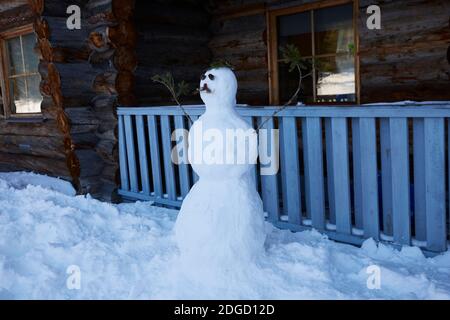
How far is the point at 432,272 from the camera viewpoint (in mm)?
2793

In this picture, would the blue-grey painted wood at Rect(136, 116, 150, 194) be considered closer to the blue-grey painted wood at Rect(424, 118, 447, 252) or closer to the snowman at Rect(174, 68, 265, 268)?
the snowman at Rect(174, 68, 265, 268)

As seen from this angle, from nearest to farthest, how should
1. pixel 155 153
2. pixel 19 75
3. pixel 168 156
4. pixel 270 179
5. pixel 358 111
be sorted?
pixel 358 111 → pixel 270 179 → pixel 168 156 → pixel 155 153 → pixel 19 75

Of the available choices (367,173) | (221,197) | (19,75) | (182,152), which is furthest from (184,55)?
(221,197)

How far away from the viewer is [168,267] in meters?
2.96

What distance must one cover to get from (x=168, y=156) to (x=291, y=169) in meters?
1.46

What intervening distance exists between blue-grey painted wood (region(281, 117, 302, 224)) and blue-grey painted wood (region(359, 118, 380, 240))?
0.54 meters

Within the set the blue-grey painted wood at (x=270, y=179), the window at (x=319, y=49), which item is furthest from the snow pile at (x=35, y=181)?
the window at (x=319, y=49)

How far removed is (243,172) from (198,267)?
0.67 metres

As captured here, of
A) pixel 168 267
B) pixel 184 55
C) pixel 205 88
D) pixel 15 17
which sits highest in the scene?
pixel 15 17

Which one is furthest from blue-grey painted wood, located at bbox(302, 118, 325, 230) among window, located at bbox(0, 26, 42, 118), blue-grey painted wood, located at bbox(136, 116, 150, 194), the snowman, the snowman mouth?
window, located at bbox(0, 26, 42, 118)

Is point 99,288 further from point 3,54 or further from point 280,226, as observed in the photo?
point 3,54

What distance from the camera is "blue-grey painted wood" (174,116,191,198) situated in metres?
4.26

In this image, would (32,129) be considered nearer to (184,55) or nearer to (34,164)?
(34,164)

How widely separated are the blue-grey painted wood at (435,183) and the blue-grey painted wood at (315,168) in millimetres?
795
